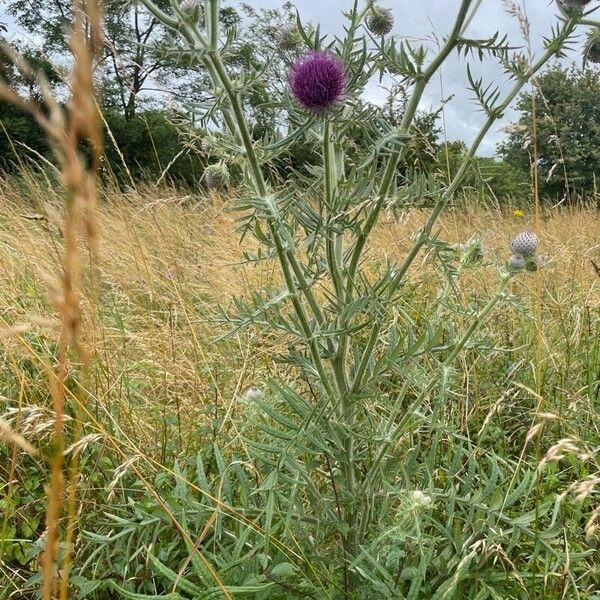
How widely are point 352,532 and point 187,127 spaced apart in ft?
3.08

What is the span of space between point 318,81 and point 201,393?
4.34 ft

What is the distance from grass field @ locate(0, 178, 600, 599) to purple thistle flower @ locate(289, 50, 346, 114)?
0.28 meters

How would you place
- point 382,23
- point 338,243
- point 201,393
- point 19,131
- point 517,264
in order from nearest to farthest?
point 338,243 → point 517,264 → point 382,23 → point 201,393 → point 19,131

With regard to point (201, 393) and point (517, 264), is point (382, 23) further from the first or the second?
point (201, 393)

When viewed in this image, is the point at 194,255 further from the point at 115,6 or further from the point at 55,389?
the point at 55,389

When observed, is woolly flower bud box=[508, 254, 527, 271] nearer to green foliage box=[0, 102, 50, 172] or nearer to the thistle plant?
the thistle plant

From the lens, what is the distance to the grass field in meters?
1.39

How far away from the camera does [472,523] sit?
4.59 ft

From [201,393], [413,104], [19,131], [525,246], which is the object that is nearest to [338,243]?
[413,104]

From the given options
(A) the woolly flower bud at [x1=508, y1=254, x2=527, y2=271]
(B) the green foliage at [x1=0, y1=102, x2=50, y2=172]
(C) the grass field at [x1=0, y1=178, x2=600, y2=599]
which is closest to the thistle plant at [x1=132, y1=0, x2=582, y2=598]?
(C) the grass field at [x1=0, y1=178, x2=600, y2=599]

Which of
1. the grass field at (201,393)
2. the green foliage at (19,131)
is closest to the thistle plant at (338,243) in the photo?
the grass field at (201,393)

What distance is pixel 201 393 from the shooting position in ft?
7.39

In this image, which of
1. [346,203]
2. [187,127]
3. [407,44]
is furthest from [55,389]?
[407,44]

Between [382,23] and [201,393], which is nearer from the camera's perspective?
[382,23]
